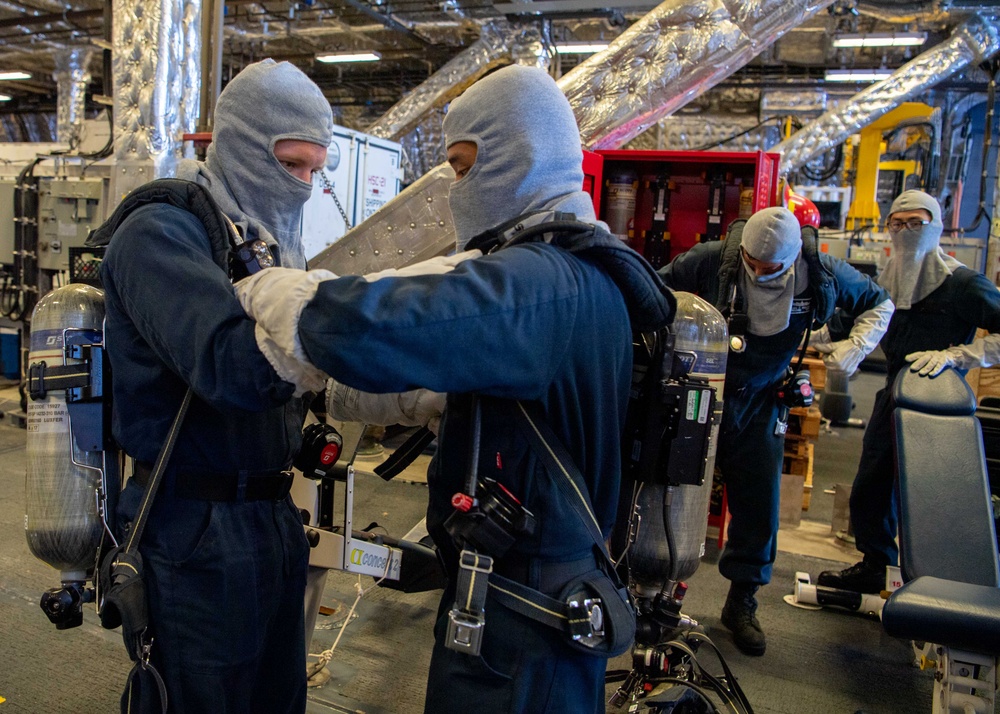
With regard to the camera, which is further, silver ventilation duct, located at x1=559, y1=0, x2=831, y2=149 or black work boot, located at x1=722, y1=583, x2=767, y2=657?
silver ventilation duct, located at x1=559, y1=0, x2=831, y2=149

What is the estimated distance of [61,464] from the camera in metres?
1.87

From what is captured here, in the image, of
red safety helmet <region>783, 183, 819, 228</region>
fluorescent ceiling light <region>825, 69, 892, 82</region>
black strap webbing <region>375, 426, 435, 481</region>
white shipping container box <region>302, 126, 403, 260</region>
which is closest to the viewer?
black strap webbing <region>375, 426, 435, 481</region>

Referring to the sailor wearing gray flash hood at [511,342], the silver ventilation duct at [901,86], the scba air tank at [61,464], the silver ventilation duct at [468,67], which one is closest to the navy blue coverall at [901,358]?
the sailor wearing gray flash hood at [511,342]

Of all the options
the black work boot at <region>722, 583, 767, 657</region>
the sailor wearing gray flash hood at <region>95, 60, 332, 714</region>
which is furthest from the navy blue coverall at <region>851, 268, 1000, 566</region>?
the sailor wearing gray flash hood at <region>95, 60, 332, 714</region>

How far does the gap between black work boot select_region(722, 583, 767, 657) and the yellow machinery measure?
9.28 metres

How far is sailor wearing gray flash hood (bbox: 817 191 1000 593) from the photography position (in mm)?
3844

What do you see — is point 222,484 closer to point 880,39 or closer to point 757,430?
point 757,430

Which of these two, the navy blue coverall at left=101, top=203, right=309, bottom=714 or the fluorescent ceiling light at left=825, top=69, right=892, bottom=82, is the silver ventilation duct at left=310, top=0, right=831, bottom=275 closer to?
the navy blue coverall at left=101, top=203, right=309, bottom=714

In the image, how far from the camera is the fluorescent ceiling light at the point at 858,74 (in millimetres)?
11727

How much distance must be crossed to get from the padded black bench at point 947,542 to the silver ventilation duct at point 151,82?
17.7 feet

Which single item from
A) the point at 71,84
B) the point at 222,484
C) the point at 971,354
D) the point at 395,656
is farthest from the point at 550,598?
the point at 71,84

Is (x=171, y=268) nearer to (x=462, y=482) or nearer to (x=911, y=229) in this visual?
(x=462, y=482)

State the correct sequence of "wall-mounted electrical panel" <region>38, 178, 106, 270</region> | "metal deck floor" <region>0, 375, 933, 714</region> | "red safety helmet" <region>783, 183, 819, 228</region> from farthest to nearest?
"red safety helmet" <region>783, 183, 819, 228</region> < "wall-mounted electrical panel" <region>38, 178, 106, 270</region> < "metal deck floor" <region>0, 375, 933, 714</region>

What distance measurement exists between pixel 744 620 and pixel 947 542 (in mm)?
1298
